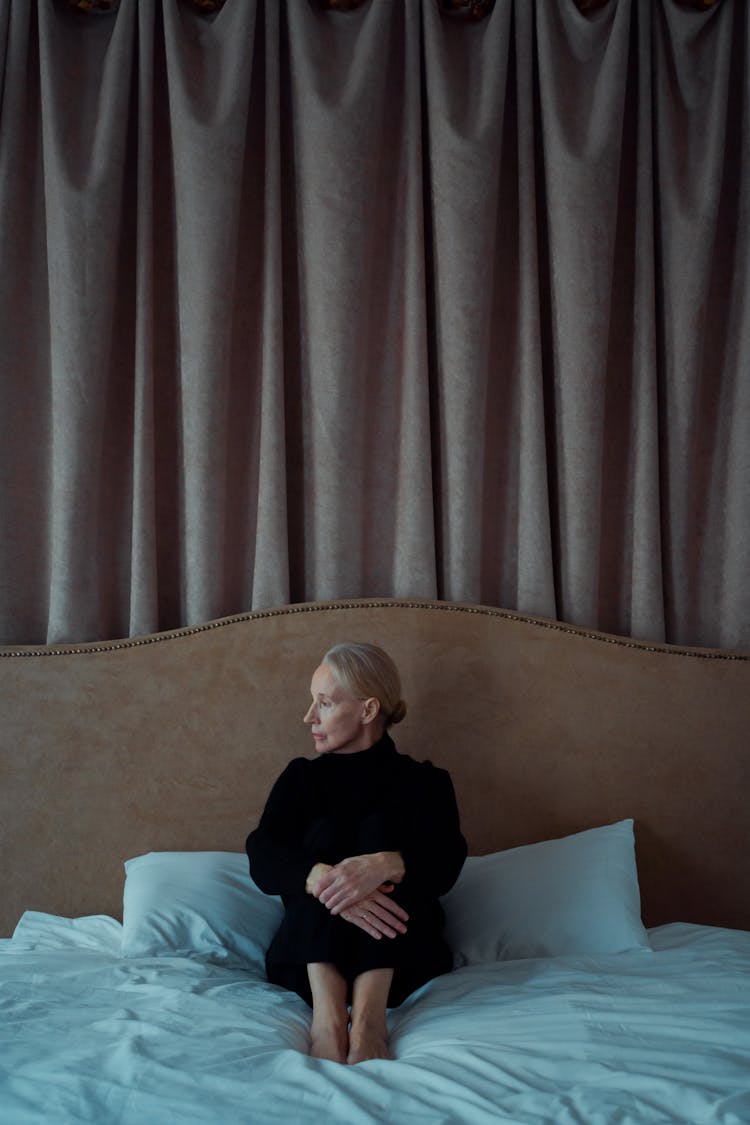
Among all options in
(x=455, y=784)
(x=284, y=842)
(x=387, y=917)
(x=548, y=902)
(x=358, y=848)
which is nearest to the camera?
(x=387, y=917)

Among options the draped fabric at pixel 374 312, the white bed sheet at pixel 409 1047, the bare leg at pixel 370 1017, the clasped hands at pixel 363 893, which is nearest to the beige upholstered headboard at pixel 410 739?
the draped fabric at pixel 374 312

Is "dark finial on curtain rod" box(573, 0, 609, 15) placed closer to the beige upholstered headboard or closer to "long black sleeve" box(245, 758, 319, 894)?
the beige upholstered headboard

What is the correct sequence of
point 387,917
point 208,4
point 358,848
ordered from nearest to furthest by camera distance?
point 387,917 → point 358,848 → point 208,4

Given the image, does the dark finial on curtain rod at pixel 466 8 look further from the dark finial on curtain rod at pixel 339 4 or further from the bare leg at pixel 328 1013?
the bare leg at pixel 328 1013

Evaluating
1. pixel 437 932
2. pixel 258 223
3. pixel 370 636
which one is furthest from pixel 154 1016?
pixel 258 223

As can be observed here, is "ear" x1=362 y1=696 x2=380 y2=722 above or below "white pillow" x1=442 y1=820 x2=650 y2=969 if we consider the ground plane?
above

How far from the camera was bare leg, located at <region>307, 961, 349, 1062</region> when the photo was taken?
1.57 meters

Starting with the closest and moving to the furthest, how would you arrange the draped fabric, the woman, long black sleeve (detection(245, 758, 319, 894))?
1. the woman
2. long black sleeve (detection(245, 758, 319, 894))
3. the draped fabric

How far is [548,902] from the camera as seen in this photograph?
7.04ft

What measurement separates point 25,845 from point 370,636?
1.01 m

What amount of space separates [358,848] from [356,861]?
0.10 meters

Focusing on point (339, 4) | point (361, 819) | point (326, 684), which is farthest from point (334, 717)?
point (339, 4)

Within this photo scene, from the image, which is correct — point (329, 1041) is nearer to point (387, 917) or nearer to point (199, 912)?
point (387, 917)

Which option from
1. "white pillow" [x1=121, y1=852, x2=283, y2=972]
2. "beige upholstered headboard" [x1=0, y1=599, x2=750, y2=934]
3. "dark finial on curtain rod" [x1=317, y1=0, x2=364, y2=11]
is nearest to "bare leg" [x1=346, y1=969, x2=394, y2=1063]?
"white pillow" [x1=121, y1=852, x2=283, y2=972]
